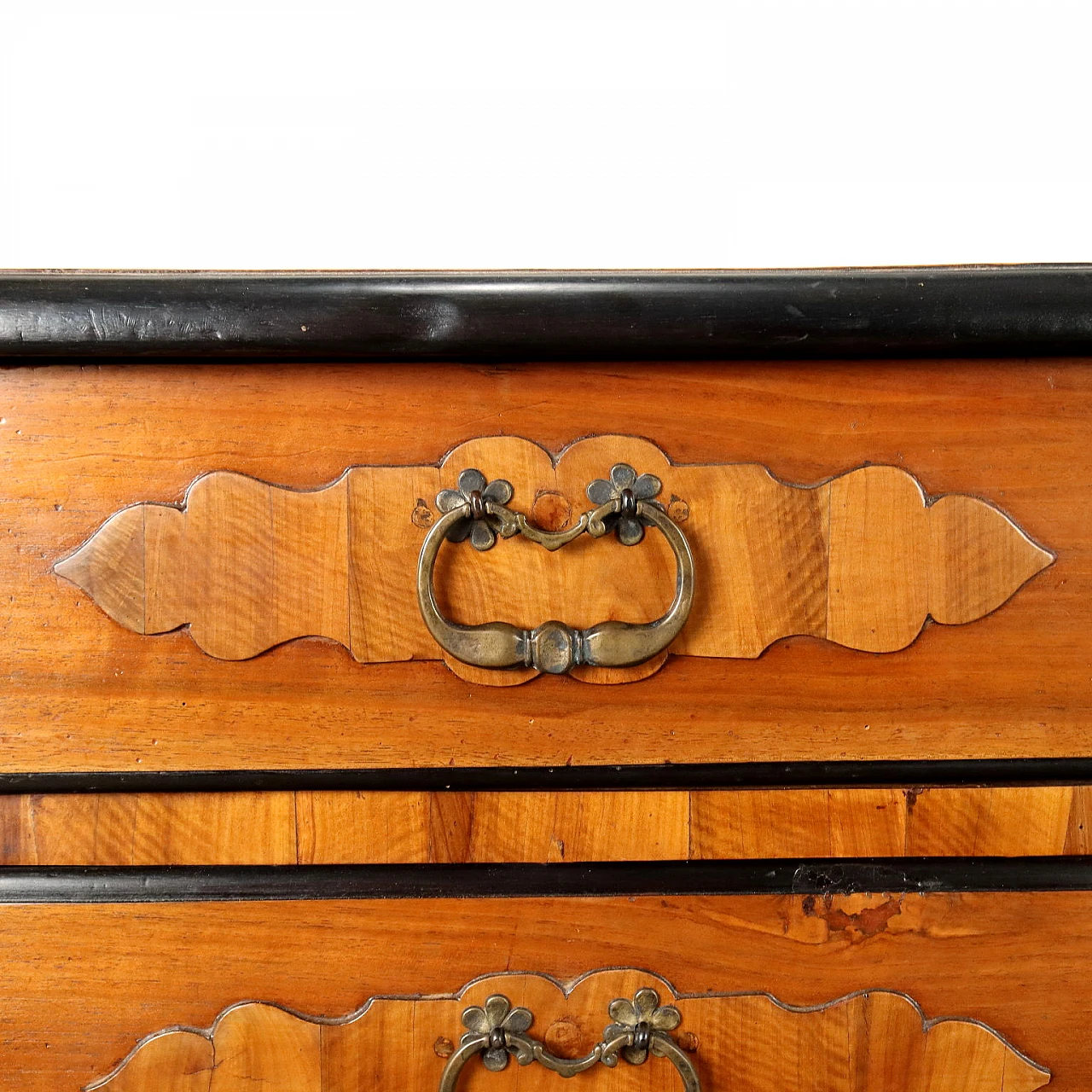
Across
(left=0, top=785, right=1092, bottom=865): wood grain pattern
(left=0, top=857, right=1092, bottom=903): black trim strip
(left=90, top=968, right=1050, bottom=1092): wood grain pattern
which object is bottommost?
(left=90, top=968, right=1050, bottom=1092): wood grain pattern

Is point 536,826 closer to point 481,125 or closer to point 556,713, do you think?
point 556,713

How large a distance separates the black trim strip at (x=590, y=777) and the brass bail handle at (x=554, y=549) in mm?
52

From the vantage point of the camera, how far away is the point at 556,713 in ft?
1.26

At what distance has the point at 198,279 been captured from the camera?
345 millimetres

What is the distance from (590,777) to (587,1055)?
4.8 inches

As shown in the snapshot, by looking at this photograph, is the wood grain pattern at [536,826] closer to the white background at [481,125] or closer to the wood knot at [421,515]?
the wood knot at [421,515]

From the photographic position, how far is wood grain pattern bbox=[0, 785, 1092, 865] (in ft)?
1.26

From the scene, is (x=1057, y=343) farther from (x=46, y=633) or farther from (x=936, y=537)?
(x=46, y=633)

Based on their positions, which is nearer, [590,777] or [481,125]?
[590,777]

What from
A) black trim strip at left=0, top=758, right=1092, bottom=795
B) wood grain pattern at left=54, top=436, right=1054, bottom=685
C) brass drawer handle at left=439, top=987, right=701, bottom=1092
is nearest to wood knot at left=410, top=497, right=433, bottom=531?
wood grain pattern at left=54, top=436, right=1054, bottom=685

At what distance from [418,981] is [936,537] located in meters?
0.30

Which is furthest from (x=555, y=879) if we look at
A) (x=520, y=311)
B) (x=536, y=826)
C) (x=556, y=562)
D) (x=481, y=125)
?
(x=481, y=125)

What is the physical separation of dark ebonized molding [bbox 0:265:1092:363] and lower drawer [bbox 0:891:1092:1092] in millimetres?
238

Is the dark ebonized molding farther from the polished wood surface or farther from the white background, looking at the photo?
the white background
